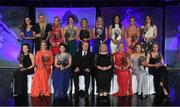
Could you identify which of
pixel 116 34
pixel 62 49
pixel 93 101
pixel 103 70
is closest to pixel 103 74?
pixel 103 70

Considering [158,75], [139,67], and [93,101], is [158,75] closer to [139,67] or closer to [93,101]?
[139,67]

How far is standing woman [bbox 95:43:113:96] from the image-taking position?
9414 millimetres

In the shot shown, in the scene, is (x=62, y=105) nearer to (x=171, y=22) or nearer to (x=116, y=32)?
(x=116, y=32)

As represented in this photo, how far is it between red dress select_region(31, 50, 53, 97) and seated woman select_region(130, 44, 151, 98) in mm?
1907

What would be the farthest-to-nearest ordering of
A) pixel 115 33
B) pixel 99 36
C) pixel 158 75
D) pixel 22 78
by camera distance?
1. pixel 115 33
2. pixel 99 36
3. pixel 158 75
4. pixel 22 78

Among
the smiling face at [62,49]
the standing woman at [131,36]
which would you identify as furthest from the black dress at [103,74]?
the standing woman at [131,36]

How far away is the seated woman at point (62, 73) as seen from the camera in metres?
9.25

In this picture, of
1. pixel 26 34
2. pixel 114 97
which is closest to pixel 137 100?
pixel 114 97

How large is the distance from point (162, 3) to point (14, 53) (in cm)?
463

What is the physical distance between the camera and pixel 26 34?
34.1 ft

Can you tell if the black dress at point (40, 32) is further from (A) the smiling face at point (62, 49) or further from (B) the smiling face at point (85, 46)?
(B) the smiling face at point (85, 46)

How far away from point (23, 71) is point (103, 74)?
1.79 meters

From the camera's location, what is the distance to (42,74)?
938cm

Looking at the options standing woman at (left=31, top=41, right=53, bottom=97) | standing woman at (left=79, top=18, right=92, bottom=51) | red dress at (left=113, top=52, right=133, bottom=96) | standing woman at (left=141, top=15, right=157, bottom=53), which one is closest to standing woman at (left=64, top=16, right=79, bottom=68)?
standing woman at (left=79, top=18, right=92, bottom=51)
